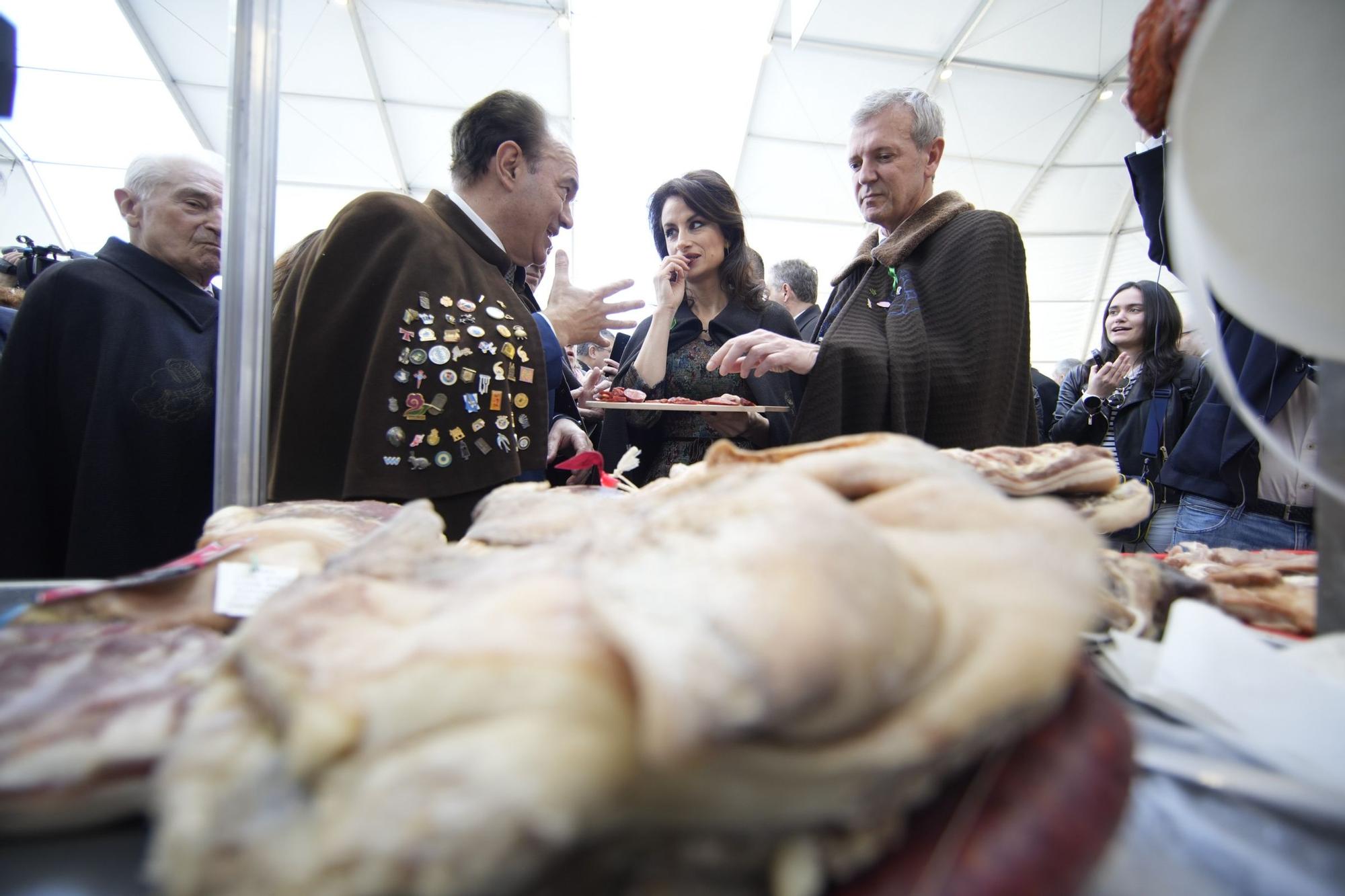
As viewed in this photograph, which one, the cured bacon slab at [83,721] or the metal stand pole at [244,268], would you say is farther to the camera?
the metal stand pole at [244,268]

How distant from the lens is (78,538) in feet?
5.21

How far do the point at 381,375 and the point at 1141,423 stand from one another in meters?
2.92

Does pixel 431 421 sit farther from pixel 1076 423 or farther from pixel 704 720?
pixel 1076 423

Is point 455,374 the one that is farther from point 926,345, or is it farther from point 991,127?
point 991,127

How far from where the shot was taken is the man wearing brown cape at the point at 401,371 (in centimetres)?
142

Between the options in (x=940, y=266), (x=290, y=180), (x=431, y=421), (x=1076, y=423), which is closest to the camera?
(x=431, y=421)

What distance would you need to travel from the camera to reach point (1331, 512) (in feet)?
2.04

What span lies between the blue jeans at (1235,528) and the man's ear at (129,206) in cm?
356

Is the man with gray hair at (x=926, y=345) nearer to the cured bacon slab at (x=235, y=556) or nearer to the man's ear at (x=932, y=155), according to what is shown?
the man's ear at (x=932, y=155)

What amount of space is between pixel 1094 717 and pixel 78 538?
7.13 feet

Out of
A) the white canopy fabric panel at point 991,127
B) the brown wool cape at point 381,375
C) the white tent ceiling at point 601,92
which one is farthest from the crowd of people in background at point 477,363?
the white canopy fabric panel at point 991,127

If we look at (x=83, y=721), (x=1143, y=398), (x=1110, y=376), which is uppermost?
(x=1110, y=376)

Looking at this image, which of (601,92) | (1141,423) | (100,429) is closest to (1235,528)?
(1141,423)

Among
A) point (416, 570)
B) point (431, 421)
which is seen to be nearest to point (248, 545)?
point (416, 570)
